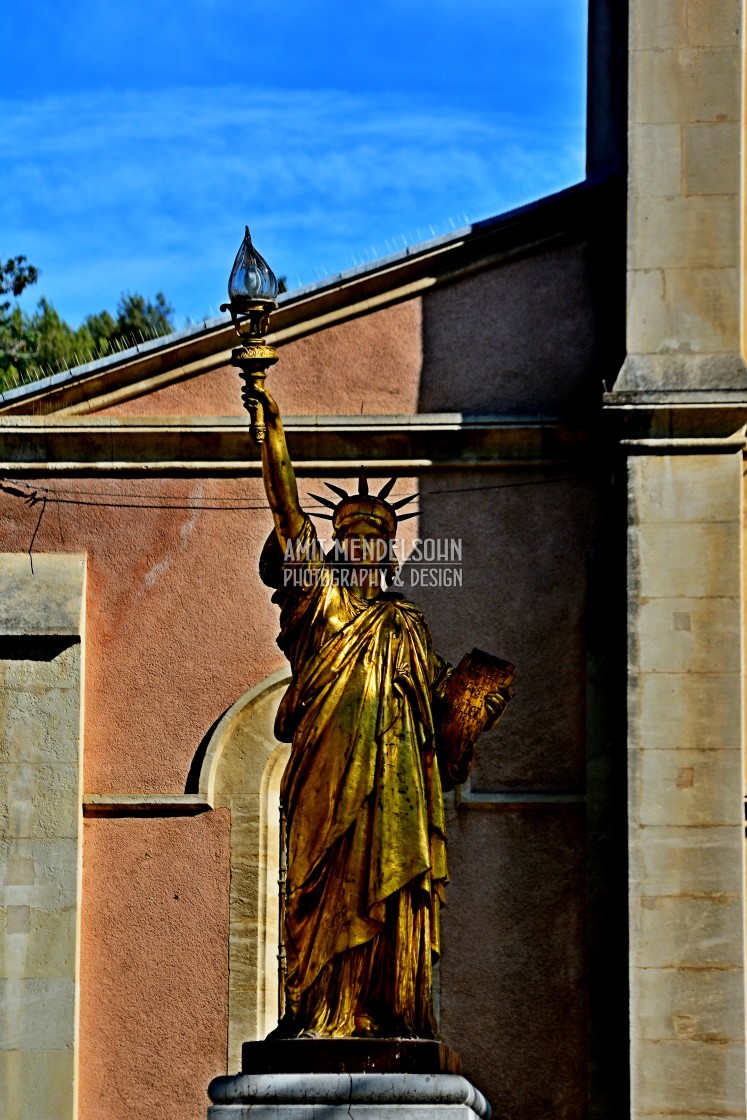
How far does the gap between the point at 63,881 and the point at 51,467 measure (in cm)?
245

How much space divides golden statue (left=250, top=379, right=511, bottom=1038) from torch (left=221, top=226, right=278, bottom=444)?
0.16ft

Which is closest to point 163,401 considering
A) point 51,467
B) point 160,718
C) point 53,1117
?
point 51,467

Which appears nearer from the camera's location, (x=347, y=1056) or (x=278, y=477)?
(x=347, y=1056)

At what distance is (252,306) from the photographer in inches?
482

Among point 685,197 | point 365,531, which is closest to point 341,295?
point 685,197

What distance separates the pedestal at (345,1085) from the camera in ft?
37.6

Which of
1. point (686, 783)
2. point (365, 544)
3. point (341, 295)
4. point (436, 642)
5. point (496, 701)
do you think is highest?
point (341, 295)

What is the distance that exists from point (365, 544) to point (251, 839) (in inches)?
180

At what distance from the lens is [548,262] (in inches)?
703

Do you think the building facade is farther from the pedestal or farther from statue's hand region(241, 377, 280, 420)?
statue's hand region(241, 377, 280, 420)

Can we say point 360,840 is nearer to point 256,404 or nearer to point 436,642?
point 256,404

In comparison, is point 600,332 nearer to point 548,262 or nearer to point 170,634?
point 548,262

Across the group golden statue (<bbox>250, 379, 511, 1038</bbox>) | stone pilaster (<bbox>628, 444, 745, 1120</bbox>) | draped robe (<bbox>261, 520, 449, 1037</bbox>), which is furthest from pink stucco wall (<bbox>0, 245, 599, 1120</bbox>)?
draped robe (<bbox>261, 520, 449, 1037</bbox>)

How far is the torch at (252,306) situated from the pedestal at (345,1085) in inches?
97.2
